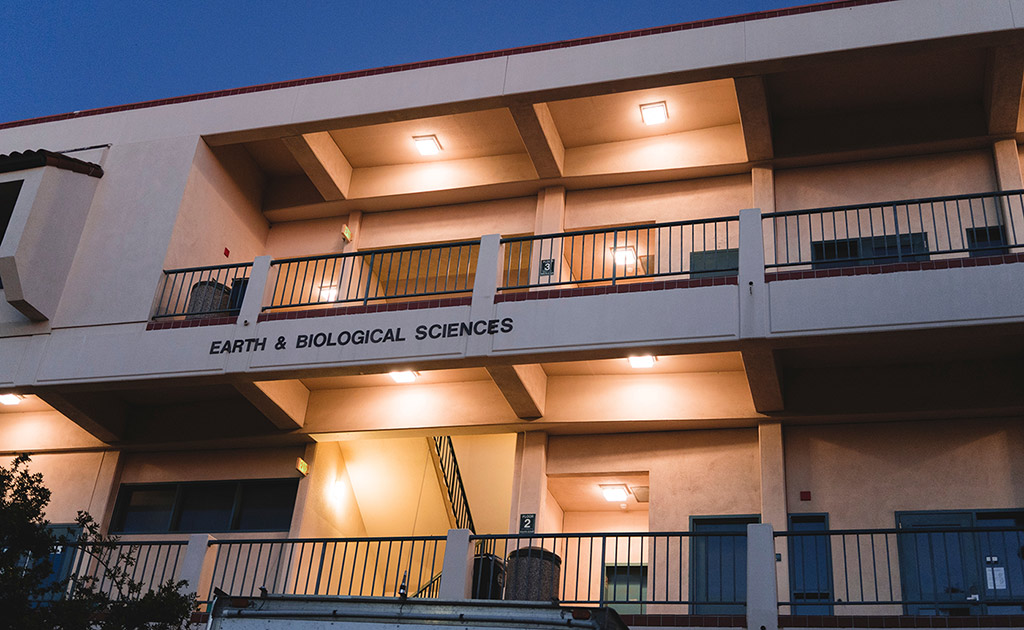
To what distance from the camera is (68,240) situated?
15.1 m

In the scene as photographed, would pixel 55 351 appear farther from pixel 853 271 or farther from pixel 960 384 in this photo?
pixel 960 384

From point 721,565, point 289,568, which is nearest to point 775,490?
point 721,565

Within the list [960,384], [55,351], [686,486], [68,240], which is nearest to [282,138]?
[68,240]

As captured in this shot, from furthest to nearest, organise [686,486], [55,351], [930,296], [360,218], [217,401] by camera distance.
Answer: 1. [360,218]
2. [217,401]
3. [55,351]
4. [686,486]
5. [930,296]

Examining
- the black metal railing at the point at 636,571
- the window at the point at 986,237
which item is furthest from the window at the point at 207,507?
the window at the point at 986,237

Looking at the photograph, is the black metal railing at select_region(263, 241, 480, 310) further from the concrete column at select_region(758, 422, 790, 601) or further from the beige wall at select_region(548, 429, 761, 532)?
the concrete column at select_region(758, 422, 790, 601)

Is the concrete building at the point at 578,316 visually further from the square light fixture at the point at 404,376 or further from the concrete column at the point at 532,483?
the square light fixture at the point at 404,376

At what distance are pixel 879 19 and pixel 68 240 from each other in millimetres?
11788

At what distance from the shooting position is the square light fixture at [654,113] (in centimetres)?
1498

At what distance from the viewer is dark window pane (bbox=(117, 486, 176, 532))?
15.4m

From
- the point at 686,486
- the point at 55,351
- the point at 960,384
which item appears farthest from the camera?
the point at 55,351

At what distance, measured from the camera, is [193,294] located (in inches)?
578

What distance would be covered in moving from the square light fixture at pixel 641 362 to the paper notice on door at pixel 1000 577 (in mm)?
4719

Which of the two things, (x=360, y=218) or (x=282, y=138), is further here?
(x=360, y=218)
